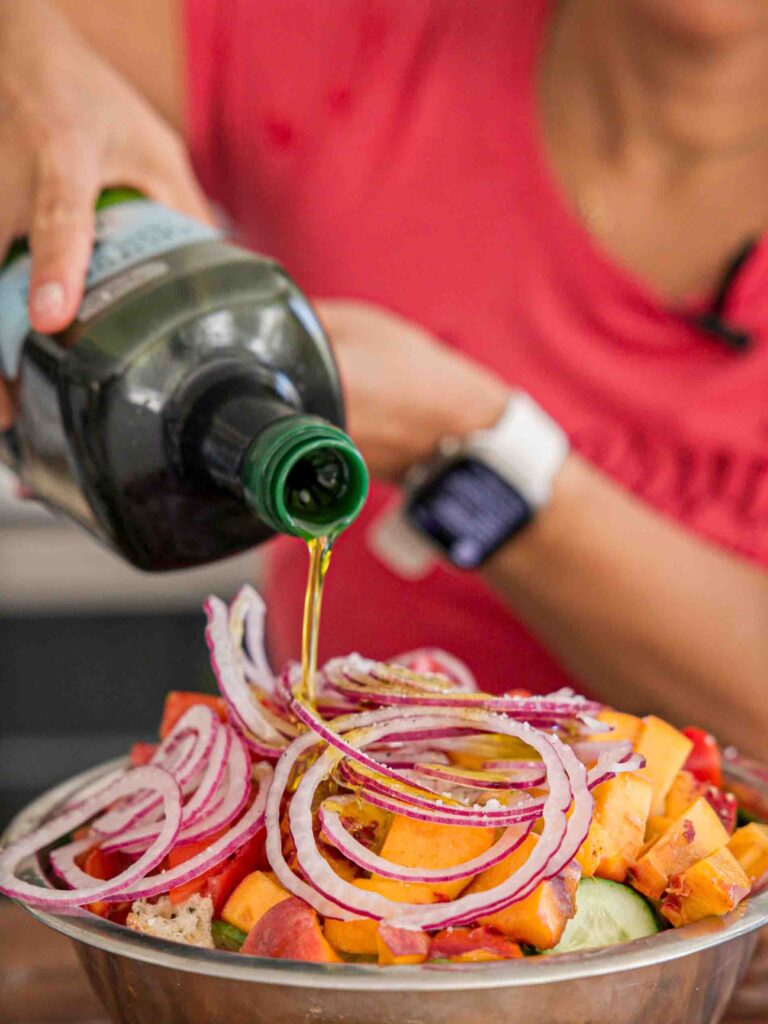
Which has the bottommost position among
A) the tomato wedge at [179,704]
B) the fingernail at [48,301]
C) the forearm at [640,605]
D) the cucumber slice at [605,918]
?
the forearm at [640,605]

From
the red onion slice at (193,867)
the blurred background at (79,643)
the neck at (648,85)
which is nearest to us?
the red onion slice at (193,867)

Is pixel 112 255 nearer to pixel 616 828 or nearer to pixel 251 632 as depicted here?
pixel 251 632

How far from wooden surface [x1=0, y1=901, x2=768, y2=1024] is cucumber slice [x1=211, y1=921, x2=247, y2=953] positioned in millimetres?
271

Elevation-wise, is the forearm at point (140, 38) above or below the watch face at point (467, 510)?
above

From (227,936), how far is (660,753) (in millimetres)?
289

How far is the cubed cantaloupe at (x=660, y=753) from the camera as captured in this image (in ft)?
2.23

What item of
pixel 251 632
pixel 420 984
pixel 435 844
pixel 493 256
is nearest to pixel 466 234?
pixel 493 256

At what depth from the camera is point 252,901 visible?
585 mm

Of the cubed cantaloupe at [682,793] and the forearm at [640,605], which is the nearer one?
the cubed cantaloupe at [682,793]

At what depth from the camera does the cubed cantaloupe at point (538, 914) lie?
1.80 feet

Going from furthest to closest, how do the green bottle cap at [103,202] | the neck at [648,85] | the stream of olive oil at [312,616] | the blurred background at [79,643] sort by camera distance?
the blurred background at [79,643] → the neck at [648,85] → the green bottle cap at [103,202] → the stream of olive oil at [312,616]

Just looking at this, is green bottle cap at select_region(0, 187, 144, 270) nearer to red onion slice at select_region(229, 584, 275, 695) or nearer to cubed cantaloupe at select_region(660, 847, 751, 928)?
red onion slice at select_region(229, 584, 275, 695)

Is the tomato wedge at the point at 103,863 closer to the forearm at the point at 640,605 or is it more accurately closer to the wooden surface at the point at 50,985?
the wooden surface at the point at 50,985

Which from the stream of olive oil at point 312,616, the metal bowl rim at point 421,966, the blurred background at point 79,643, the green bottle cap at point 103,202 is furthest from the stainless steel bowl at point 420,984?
the blurred background at point 79,643
